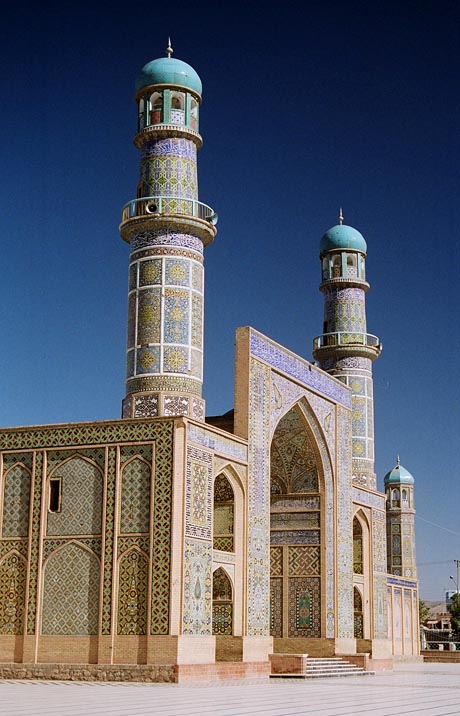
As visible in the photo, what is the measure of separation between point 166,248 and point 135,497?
15.4ft

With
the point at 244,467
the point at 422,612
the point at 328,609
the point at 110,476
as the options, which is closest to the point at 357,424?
the point at 328,609

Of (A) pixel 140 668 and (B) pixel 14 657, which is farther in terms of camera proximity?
(B) pixel 14 657

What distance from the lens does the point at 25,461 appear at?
16.6m

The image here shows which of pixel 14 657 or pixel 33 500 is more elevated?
pixel 33 500

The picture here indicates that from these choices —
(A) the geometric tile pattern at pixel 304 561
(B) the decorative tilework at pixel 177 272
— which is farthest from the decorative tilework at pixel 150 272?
(A) the geometric tile pattern at pixel 304 561

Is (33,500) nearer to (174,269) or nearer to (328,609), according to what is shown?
(174,269)

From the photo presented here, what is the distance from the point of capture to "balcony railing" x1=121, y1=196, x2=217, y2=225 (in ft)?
59.9

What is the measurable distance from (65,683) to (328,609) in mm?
7586

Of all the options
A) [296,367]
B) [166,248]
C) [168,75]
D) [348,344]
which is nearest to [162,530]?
[166,248]

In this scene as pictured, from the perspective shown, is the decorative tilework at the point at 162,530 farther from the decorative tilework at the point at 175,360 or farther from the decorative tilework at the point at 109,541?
the decorative tilework at the point at 175,360

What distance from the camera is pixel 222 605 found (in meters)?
17.4

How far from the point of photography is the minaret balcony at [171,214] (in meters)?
18.1

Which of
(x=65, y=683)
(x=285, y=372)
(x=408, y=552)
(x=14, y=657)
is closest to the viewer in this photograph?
(x=65, y=683)

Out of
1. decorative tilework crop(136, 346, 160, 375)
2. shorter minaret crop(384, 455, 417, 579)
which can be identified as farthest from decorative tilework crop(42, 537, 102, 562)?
shorter minaret crop(384, 455, 417, 579)
